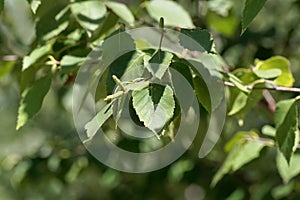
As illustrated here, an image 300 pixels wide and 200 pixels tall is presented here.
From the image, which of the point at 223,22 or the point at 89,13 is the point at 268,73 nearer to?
the point at 89,13

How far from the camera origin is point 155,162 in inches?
58.0

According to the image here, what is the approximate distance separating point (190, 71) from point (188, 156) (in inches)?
32.9

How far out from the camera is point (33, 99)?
1.09 meters

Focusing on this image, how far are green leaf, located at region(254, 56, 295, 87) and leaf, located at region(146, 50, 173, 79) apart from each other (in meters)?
0.40

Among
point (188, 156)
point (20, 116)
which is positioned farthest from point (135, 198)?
point (20, 116)

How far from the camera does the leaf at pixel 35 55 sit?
1.11 meters

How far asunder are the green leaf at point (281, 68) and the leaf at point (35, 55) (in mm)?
376

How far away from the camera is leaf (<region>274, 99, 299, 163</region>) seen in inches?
38.5

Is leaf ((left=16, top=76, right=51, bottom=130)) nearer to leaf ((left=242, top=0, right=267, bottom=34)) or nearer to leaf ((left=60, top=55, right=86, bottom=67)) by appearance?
leaf ((left=60, top=55, right=86, bottom=67))

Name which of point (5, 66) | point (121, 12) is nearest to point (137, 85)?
point (121, 12)

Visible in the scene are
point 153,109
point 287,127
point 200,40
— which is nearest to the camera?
point 153,109

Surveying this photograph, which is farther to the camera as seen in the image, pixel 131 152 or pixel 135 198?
pixel 135 198

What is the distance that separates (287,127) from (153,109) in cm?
32

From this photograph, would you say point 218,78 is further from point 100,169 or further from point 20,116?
point 100,169
